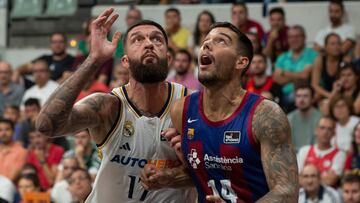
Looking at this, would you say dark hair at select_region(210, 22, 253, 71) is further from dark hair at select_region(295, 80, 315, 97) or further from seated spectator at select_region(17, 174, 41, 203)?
seated spectator at select_region(17, 174, 41, 203)

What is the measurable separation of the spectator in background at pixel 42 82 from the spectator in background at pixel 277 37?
3209 mm

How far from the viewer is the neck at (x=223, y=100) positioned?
6934mm

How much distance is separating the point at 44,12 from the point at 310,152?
7.62 metres

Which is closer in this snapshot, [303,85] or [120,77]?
[303,85]

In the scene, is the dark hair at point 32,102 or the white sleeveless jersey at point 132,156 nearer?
the white sleeveless jersey at point 132,156

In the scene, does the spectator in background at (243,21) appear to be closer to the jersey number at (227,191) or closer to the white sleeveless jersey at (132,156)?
the white sleeveless jersey at (132,156)

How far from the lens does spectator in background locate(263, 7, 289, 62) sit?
1425cm

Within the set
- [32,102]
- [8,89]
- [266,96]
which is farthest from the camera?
[8,89]

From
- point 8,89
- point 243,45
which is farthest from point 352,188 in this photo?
point 8,89

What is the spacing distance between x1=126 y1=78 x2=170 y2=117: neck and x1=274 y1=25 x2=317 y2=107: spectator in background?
5.86 m

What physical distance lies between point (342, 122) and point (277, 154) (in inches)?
233

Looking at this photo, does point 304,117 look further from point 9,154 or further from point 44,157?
point 9,154

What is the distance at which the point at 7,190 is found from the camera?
12594 millimetres

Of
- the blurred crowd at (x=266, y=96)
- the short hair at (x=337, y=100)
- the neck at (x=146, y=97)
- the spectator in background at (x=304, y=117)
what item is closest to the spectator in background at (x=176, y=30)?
the blurred crowd at (x=266, y=96)
